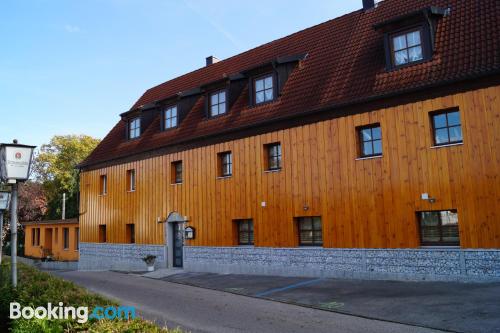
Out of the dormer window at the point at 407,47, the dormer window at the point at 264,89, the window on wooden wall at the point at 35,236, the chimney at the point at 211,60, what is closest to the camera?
the dormer window at the point at 407,47

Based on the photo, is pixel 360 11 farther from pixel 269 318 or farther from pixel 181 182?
pixel 269 318

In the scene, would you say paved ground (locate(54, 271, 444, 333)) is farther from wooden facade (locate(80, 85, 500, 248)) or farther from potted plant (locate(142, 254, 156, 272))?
potted plant (locate(142, 254, 156, 272))

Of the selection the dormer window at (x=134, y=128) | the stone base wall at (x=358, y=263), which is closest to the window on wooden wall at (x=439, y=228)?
the stone base wall at (x=358, y=263)

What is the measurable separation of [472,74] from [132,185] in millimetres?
16865

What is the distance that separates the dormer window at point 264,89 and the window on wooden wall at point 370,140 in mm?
4371

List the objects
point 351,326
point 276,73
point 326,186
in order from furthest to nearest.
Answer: point 276,73
point 326,186
point 351,326

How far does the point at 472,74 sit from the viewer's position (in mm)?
11664

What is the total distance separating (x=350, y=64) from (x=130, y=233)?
14241 mm

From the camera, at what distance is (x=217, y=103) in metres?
19.3

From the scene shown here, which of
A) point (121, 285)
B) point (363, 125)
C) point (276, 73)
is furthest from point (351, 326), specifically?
point (276, 73)

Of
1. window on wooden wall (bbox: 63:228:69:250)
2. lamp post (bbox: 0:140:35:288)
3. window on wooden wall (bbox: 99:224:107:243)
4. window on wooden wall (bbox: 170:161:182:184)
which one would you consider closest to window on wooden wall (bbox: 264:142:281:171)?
window on wooden wall (bbox: 170:161:182:184)

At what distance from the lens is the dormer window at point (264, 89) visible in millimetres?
17234

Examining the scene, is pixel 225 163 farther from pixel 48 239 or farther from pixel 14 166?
pixel 48 239

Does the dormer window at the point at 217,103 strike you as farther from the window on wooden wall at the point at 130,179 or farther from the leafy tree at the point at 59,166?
the leafy tree at the point at 59,166
